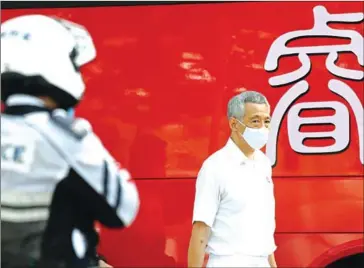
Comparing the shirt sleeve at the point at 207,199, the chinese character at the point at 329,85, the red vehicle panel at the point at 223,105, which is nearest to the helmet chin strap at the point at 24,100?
the shirt sleeve at the point at 207,199

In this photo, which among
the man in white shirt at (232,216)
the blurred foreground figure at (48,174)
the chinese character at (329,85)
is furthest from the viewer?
the chinese character at (329,85)

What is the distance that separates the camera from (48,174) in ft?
5.80

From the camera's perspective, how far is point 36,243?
1786mm

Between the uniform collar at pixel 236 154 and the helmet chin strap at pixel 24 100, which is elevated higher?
the helmet chin strap at pixel 24 100

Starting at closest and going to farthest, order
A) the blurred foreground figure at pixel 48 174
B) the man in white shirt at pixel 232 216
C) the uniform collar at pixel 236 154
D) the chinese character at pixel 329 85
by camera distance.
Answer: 1. the blurred foreground figure at pixel 48 174
2. the man in white shirt at pixel 232 216
3. the uniform collar at pixel 236 154
4. the chinese character at pixel 329 85

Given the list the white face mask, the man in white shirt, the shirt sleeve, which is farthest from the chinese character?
the shirt sleeve

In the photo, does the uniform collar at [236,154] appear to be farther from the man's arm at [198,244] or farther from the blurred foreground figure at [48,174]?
the blurred foreground figure at [48,174]

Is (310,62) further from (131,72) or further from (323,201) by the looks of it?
(131,72)

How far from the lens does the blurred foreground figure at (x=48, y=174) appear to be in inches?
69.6

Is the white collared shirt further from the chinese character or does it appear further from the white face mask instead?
the chinese character

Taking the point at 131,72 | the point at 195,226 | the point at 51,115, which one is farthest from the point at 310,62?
the point at 51,115

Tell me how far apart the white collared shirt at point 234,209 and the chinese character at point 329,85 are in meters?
0.83

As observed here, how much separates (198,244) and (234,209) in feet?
0.75

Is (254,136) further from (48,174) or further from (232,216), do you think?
(48,174)
